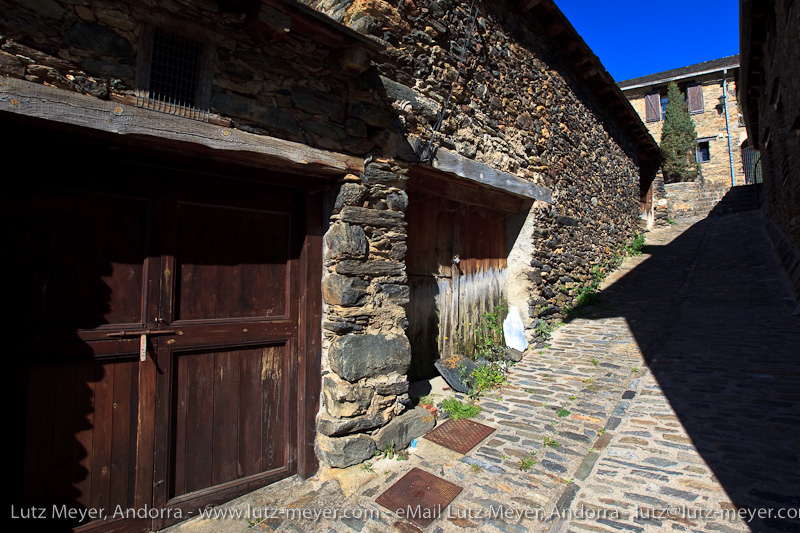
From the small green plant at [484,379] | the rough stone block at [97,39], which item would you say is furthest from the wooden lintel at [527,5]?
the rough stone block at [97,39]

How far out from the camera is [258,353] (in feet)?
9.70

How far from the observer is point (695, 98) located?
20.8m

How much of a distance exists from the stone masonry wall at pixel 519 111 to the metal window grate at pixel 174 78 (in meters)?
1.49

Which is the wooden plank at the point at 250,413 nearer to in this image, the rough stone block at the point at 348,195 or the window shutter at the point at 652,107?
the rough stone block at the point at 348,195

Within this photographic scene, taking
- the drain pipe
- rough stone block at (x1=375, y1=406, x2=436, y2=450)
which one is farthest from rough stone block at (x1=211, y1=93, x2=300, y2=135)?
the drain pipe

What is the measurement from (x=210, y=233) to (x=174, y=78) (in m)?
1.01

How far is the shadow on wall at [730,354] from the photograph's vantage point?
9.02 ft

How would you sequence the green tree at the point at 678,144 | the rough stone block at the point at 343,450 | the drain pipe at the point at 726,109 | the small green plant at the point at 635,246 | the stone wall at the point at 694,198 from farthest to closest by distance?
the drain pipe at the point at 726,109 → the green tree at the point at 678,144 → the stone wall at the point at 694,198 → the small green plant at the point at 635,246 → the rough stone block at the point at 343,450

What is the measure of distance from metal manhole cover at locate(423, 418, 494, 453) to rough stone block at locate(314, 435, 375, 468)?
2.19 feet

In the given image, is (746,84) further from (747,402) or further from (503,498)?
(503,498)

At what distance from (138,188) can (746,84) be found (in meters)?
15.0

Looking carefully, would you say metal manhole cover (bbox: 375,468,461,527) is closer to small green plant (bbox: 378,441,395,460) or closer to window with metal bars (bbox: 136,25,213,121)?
small green plant (bbox: 378,441,395,460)

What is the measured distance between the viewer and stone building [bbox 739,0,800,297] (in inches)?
244

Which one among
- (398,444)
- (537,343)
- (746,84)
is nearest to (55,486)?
(398,444)
